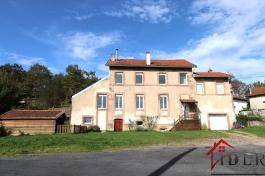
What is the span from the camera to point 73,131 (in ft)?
88.1

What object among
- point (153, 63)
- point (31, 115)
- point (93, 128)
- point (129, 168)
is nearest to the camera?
point (129, 168)

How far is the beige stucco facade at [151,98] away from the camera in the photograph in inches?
1216

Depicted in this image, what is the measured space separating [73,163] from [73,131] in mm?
16403

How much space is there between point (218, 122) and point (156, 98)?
343 inches

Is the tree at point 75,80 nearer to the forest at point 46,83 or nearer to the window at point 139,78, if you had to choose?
the forest at point 46,83

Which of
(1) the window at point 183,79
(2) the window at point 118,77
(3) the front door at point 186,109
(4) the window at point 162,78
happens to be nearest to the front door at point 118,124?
(2) the window at point 118,77

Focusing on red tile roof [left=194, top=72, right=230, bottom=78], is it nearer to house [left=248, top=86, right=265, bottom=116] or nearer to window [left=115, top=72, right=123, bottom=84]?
window [left=115, top=72, right=123, bottom=84]

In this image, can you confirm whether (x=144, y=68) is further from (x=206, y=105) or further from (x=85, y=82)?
(x=85, y=82)

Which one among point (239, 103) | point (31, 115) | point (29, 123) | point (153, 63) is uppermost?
point (153, 63)

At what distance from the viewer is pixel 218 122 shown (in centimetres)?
3262

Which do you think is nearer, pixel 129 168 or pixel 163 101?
pixel 129 168

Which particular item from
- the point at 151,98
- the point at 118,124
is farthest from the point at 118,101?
the point at 151,98

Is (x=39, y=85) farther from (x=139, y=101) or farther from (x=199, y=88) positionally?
(x=199, y=88)

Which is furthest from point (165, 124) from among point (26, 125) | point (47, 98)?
point (47, 98)
